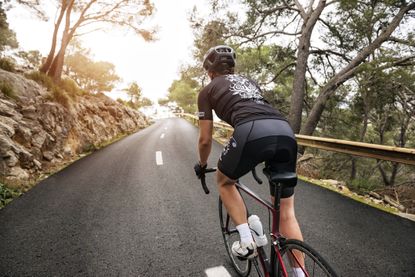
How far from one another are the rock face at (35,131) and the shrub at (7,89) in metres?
0.09

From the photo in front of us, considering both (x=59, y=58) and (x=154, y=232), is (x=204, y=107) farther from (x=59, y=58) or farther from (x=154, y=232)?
(x=59, y=58)

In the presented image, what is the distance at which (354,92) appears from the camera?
12719 mm

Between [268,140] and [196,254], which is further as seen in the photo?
[196,254]

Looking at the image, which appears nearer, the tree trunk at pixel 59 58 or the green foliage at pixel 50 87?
the green foliage at pixel 50 87

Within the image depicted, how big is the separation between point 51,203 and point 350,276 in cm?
536

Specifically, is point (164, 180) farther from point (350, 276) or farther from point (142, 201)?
point (350, 276)

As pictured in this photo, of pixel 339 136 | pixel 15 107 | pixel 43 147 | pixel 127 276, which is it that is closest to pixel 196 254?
pixel 127 276

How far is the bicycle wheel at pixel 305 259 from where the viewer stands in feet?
5.43

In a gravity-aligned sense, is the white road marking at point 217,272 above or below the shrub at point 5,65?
below

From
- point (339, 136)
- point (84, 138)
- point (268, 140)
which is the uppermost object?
point (268, 140)

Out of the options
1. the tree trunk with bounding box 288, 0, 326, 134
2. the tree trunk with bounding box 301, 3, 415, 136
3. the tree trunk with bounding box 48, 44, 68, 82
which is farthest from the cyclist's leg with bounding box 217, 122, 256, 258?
the tree trunk with bounding box 48, 44, 68, 82

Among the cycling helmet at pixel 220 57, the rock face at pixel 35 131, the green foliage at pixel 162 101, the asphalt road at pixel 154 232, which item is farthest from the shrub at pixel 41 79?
the green foliage at pixel 162 101

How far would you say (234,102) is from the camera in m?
2.32

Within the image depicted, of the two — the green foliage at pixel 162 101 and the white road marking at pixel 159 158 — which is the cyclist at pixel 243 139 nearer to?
the white road marking at pixel 159 158
